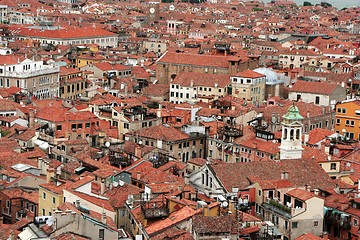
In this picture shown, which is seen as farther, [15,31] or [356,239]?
[15,31]

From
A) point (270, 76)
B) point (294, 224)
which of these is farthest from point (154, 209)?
point (270, 76)

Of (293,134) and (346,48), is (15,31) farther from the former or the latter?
(293,134)

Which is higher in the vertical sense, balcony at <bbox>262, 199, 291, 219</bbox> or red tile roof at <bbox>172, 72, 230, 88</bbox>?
balcony at <bbox>262, 199, 291, 219</bbox>

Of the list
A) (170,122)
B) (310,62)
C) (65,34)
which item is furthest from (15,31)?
(170,122)

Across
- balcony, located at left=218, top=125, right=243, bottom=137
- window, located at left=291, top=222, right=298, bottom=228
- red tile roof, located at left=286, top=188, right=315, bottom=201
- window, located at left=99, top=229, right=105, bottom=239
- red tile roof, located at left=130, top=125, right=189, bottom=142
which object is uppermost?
red tile roof, located at left=286, top=188, right=315, bottom=201

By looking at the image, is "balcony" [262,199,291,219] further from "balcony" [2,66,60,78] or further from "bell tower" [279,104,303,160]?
"balcony" [2,66,60,78]

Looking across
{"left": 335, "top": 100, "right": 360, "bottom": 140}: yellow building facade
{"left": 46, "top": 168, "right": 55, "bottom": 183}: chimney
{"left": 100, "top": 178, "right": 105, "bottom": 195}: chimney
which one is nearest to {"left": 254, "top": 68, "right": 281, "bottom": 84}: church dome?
{"left": 335, "top": 100, "right": 360, "bottom": 140}: yellow building facade

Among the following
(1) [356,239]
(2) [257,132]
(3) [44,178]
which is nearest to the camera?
(1) [356,239]
